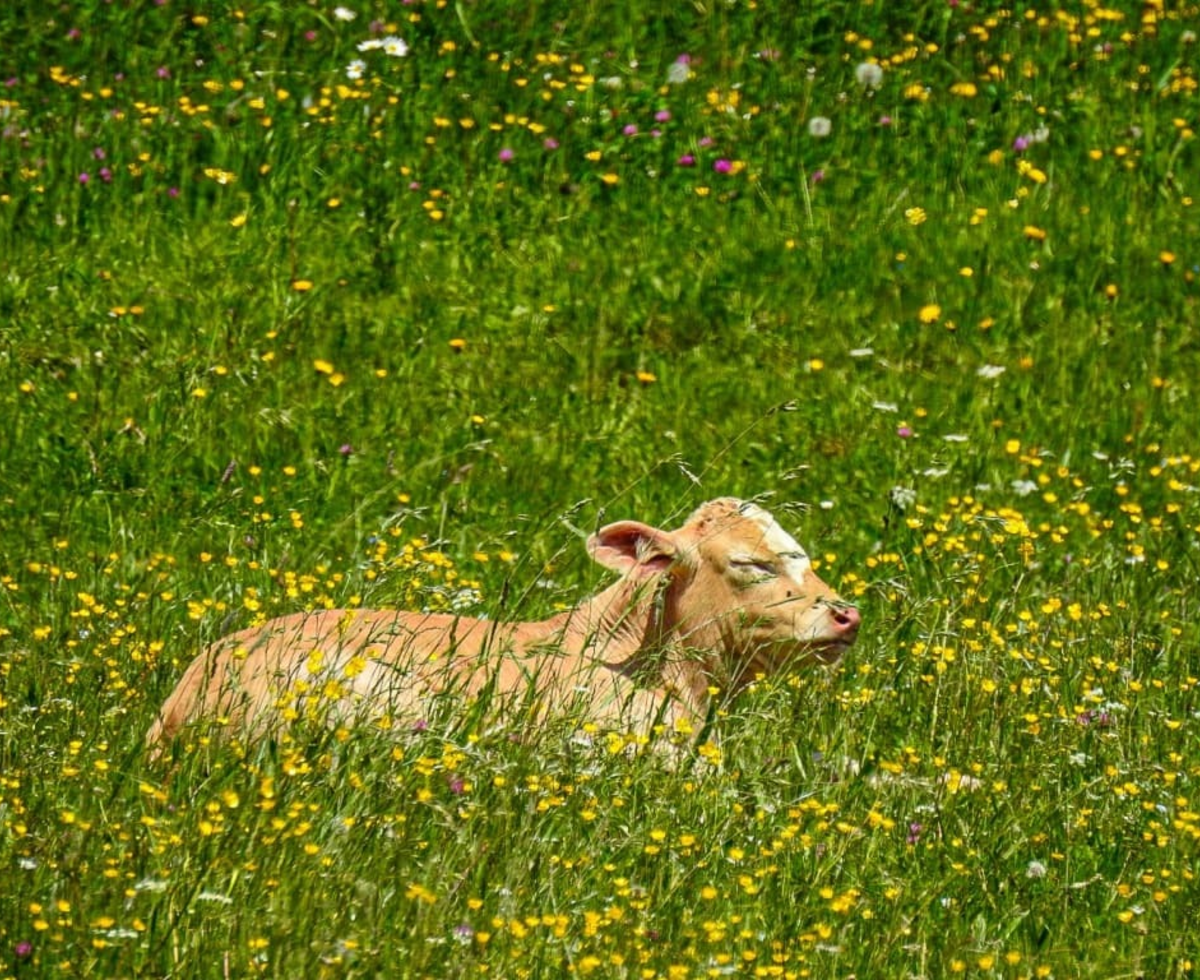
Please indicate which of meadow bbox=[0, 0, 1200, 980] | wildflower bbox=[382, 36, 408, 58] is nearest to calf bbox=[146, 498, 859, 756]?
meadow bbox=[0, 0, 1200, 980]

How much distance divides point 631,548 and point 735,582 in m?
0.34

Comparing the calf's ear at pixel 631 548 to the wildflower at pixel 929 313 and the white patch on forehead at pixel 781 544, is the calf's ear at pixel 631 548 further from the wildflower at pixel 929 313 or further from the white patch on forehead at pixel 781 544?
the wildflower at pixel 929 313

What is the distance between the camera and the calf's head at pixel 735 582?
6.55m

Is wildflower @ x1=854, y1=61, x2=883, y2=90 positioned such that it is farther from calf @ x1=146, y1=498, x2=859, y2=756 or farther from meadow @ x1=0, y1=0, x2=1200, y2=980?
calf @ x1=146, y1=498, x2=859, y2=756

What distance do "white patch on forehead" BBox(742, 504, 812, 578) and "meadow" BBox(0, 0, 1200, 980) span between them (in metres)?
0.29

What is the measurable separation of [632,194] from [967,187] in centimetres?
159

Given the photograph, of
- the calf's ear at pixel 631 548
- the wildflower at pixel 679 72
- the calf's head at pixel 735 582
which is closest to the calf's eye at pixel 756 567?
the calf's head at pixel 735 582

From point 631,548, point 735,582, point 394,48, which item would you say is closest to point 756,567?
point 735,582

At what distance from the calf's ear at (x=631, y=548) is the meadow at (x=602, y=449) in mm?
283

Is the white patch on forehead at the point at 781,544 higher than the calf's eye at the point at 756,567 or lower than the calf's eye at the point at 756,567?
higher

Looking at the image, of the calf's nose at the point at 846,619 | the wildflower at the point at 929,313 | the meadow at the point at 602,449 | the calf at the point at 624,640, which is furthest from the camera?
the wildflower at the point at 929,313

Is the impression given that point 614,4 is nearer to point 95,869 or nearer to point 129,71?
point 129,71

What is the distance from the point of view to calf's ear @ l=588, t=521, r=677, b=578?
21.8 feet

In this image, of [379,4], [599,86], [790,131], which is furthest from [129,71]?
[790,131]
